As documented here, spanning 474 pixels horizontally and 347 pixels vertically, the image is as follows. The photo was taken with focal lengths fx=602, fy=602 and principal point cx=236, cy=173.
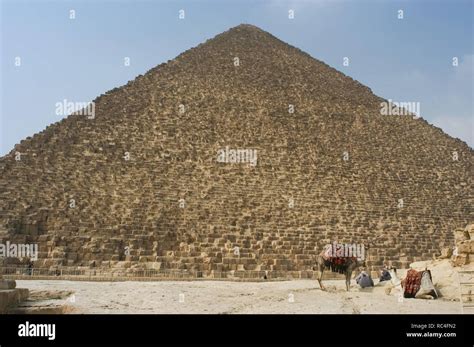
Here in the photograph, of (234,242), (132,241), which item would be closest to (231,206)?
(234,242)

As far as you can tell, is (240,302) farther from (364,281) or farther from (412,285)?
(364,281)

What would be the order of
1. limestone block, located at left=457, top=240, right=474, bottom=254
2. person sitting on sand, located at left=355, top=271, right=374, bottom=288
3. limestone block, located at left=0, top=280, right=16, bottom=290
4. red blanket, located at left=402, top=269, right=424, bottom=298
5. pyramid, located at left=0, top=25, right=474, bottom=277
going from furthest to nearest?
pyramid, located at left=0, top=25, right=474, bottom=277
person sitting on sand, located at left=355, top=271, right=374, bottom=288
red blanket, located at left=402, top=269, right=424, bottom=298
limestone block, located at left=457, top=240, right=474, bottom=254
limestone block, located at left=0, top=280, right=16, bottom=290

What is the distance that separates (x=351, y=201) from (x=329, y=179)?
1.51 m

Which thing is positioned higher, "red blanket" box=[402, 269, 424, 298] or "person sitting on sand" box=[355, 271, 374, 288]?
"red blanket" box=[402, 269, 424, 298]

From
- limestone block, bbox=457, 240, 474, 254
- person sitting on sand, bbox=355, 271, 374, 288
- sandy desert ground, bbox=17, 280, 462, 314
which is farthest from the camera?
person sitting on sand, bbox=355, 271, 374, 288

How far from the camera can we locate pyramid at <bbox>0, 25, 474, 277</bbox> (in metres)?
17.8

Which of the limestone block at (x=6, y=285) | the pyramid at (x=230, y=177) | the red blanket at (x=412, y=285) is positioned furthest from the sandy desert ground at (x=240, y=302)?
the pyramid at (x=230, y=177)

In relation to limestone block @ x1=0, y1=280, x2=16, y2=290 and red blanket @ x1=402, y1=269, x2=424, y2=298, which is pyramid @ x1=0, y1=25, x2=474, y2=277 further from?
red blanket @ x1=402, y1=269, x2=424, y2=298

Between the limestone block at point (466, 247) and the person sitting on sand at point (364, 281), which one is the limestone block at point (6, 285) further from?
the limestone block at point (466, 247)

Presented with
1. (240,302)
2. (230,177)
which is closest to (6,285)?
(240,302)

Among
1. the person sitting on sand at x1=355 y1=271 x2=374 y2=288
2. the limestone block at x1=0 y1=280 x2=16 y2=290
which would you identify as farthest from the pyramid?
the limestone block at x1=0 y1=280 x2=16 y2=290

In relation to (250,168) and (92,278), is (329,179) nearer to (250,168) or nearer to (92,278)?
(250,168)

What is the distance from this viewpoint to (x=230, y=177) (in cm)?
2181

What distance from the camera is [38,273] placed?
15.5 metres
